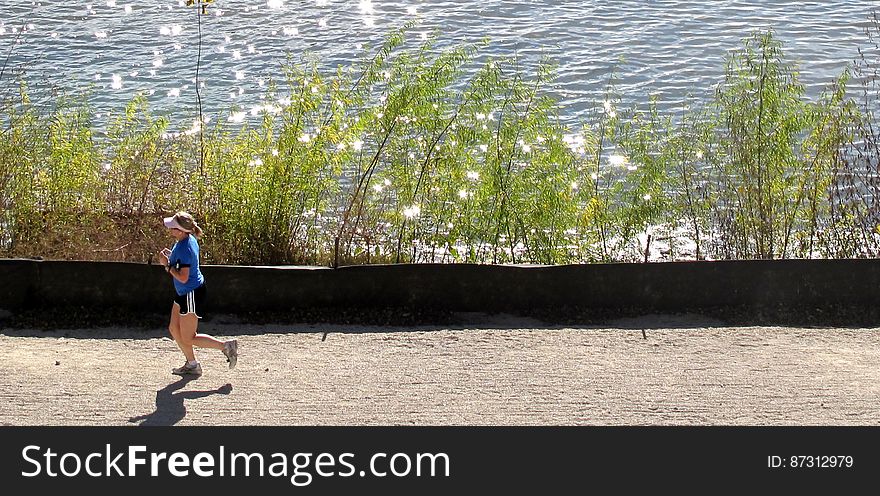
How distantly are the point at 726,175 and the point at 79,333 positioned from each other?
690cm

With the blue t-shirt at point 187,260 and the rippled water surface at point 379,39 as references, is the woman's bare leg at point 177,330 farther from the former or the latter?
the rippled water surface at point 379,39

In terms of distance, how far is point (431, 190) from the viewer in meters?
13.7

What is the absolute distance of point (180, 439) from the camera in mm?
8594

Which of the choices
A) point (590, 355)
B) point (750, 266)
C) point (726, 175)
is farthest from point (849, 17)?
point (590, 355)

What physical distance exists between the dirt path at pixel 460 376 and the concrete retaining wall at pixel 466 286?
0.33 meters

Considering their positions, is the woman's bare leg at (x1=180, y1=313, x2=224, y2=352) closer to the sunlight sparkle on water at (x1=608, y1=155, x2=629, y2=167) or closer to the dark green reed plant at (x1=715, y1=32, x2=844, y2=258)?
the dark green reed plant at (x1=715, y1=32, x2=844, y2=258)

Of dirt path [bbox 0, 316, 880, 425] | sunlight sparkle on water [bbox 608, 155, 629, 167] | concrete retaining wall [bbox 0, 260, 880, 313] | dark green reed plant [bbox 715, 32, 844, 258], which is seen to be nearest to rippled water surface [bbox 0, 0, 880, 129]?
sunlight sparkle on water [bbox 608, 155, 629, 167]

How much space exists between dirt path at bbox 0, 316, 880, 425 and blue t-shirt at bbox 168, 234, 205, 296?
68 centimetres

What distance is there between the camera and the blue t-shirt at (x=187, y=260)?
1012cm

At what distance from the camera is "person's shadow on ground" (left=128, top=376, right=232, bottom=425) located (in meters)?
9.09

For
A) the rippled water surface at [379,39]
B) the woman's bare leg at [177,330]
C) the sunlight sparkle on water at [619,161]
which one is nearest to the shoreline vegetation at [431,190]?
the sunlight sparkle on water at [619,161]

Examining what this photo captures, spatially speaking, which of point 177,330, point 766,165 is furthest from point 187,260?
point 766,165

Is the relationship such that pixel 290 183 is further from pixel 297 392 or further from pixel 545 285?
pixel 297 392

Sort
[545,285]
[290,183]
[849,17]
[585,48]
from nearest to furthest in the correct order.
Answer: [545,285], [290,183], [585,48], [849,17]
